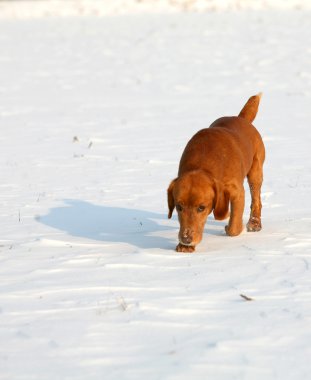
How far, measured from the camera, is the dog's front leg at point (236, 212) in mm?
6281

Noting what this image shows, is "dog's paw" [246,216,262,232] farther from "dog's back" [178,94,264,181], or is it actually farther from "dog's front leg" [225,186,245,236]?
"dog's back" [178,94,264,181]

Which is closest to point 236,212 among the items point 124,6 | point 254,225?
point 254,225

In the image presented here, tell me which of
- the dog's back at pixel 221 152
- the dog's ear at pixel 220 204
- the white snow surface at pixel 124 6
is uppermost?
the dog's back at pixel 221 152

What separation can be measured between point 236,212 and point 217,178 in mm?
509

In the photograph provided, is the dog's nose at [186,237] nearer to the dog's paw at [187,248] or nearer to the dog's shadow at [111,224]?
the dog's paw at [187,248]

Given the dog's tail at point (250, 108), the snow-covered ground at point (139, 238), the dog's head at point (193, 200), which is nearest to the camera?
the snow-covered ground at point (139, 238)

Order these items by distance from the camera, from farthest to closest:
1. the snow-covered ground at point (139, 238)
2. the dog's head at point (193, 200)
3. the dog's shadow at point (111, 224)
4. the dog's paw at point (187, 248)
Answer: the dog's shadow at point (111, 224) → the dog's paw at point (187, 248) → the dog's head at point (193, 200) → the snow-covered ground at point (139, 238)

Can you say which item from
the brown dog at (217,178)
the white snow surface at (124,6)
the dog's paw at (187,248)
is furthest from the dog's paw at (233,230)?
the white snow surface at (124,6)

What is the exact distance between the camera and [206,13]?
28.9 meters

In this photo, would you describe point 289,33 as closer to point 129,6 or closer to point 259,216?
point 129,6

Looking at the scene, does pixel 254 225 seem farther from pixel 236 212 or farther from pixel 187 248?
pixel 187 248

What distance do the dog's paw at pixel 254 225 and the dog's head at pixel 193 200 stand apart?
0.95 meters

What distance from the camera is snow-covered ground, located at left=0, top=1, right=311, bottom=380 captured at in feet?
13.5

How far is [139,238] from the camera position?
22.2 ft
